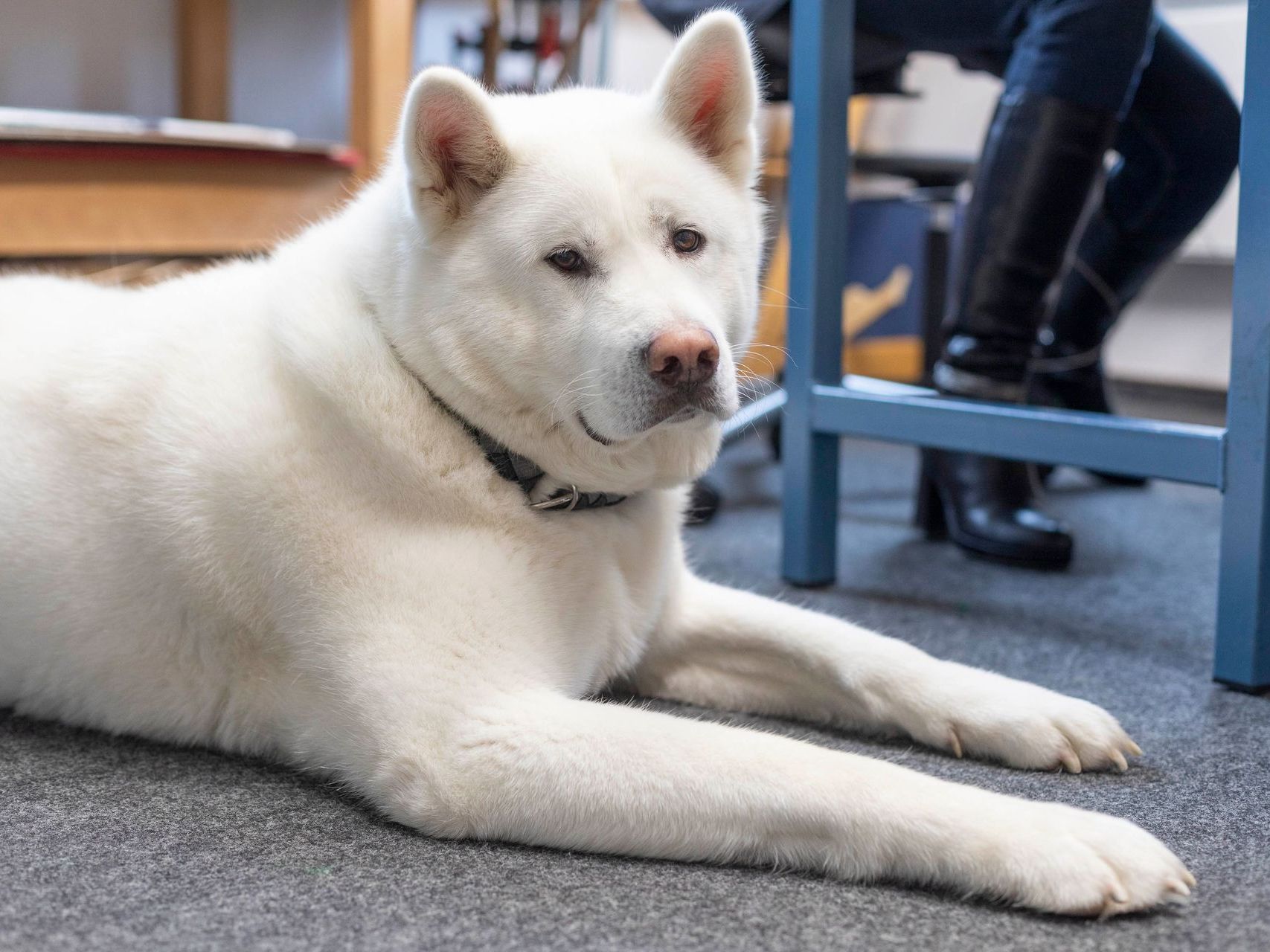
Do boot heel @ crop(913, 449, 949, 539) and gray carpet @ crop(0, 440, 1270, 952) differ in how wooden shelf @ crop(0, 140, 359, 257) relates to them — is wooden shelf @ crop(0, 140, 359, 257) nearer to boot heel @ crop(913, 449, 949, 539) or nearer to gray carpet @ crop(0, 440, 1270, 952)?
gray carpet @ crop(0, 440, 1270, 952)

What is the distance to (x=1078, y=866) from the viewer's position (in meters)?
0.93

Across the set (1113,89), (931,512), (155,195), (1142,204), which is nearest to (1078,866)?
(1113,89)

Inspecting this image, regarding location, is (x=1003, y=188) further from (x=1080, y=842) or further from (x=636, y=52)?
(x=636, y=52)

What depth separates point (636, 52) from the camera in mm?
4562

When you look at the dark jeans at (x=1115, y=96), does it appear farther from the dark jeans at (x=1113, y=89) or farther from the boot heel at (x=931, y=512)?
the boot heel at (x=931, y=512)

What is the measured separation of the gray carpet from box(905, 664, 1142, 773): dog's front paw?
0.9 inches

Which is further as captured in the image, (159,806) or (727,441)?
(727,441)

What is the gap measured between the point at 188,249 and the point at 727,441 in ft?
5.32

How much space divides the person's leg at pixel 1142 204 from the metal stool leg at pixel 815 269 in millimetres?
683

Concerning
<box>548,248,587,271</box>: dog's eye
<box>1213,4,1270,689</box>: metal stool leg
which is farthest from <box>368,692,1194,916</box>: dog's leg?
<box>1213,4,1270,689</box>: metal stool leg

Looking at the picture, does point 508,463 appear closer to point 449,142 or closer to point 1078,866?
point 449,142

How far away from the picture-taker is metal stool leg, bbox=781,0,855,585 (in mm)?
1927

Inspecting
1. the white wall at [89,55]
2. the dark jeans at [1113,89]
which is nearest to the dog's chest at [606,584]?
the dark jeans at [1113,89]

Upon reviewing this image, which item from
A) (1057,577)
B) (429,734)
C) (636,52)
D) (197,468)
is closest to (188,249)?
(197,468)
